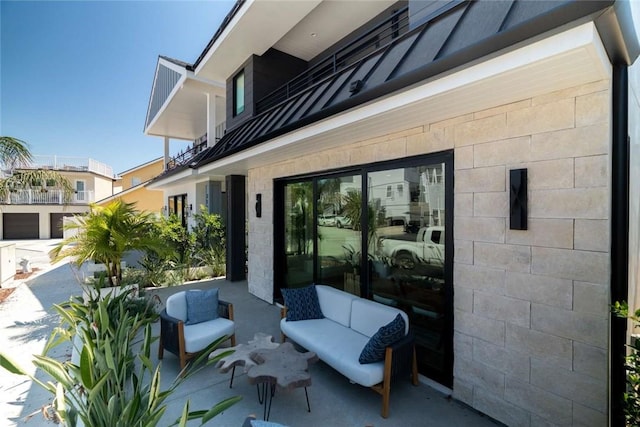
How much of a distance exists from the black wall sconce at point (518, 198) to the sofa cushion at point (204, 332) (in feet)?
13.8

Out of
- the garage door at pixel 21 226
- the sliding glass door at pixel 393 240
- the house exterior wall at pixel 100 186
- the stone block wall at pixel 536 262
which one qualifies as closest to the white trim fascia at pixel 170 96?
the sliding glass door at pixel 393 240

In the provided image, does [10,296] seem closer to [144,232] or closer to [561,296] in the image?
[144,232]

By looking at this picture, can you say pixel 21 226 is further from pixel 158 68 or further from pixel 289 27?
pixel 289 27

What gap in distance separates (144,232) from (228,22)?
18.5ft

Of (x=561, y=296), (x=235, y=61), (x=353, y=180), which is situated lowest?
(x=561, y=296)

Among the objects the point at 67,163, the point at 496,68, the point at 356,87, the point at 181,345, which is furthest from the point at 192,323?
the point at 67,163

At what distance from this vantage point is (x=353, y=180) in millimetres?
5254

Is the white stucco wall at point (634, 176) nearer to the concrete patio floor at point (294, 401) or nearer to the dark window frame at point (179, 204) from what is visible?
the concrete patio floor at point (294, 401)

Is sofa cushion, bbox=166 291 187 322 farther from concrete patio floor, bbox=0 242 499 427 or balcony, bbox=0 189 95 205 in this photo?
balcony, bbox=0 189 95 205

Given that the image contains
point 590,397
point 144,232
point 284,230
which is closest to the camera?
point 590,397

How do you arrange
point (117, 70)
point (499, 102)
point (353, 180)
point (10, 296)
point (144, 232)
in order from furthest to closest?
point (117, 70) → point (10, 296) → point (144, 232) → point (353, 180) → point (499, 102)

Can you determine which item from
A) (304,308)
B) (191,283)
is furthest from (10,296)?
(304,308)

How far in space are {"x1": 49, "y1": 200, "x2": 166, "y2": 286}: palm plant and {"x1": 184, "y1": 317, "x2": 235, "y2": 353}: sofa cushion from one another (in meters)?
2.50

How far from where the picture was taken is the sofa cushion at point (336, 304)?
4539 mm
